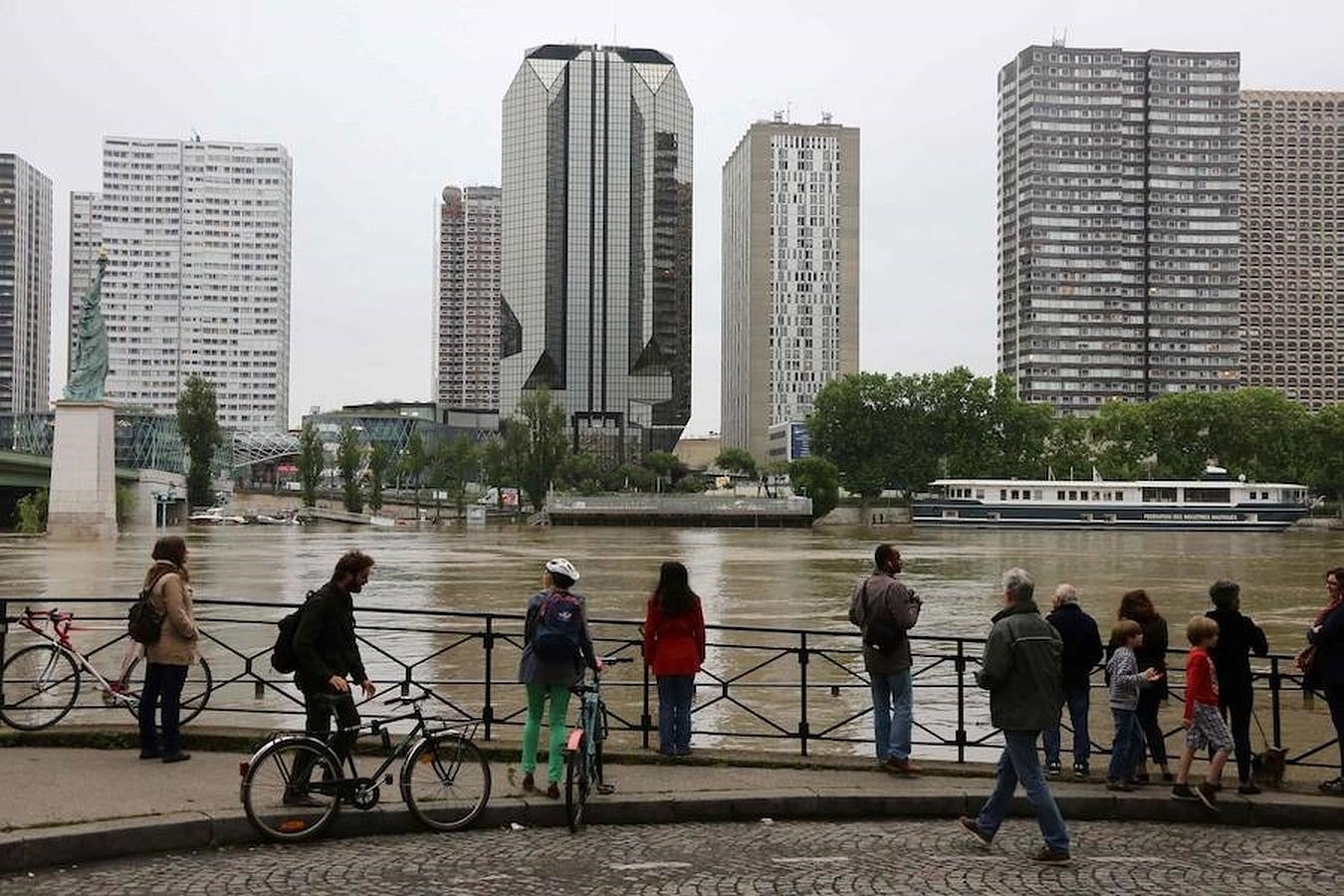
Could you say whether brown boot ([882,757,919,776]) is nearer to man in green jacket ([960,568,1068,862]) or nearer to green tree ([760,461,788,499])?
man in green jacket ([960,568,1068,862])

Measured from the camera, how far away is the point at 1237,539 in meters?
83.7

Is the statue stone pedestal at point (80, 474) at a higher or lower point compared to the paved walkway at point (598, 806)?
higher

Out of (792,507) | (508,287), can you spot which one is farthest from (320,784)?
(508,287)

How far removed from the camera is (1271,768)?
10.1m

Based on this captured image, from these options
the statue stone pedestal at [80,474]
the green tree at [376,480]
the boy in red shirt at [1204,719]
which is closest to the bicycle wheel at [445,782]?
the boy in red shirt at [1204,719]

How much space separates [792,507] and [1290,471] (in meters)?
45.3

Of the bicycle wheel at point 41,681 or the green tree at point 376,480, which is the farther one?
the green tree at point 376,480

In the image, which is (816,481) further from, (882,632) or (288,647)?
(288,647)

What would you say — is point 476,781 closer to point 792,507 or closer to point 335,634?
point 335,634

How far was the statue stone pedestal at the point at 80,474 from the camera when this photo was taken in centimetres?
6406

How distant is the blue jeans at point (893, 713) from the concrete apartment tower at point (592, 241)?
174 m

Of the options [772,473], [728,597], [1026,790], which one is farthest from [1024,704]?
[772,473]

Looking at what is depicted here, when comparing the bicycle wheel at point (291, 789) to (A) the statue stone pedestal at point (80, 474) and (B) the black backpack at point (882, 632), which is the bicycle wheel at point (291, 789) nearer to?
(B) the black backpack at point (882, 632)

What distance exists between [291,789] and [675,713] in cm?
331
